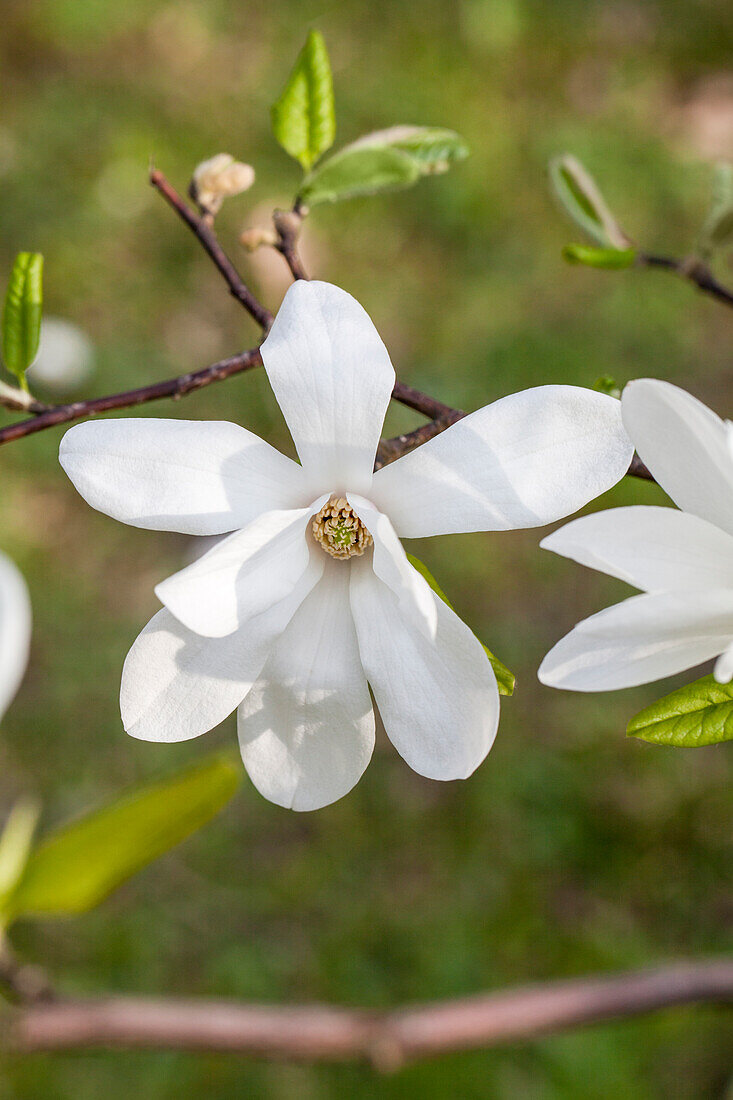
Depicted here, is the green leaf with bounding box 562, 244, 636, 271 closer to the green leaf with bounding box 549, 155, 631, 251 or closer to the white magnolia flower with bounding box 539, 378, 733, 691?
the green leaf with bounding box 549, 155, 631, 251

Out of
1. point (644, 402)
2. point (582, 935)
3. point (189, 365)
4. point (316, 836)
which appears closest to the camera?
point (644, 402)

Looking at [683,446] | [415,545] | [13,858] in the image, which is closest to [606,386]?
[683,446]

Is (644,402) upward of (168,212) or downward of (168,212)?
upward

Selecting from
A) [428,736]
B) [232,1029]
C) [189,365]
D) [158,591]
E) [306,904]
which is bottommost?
[306,904]

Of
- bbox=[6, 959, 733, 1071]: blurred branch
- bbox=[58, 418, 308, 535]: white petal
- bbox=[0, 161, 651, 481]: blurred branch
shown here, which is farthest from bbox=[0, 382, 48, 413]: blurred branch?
bbox=[6, 959, 733, 1071]: blurred branch

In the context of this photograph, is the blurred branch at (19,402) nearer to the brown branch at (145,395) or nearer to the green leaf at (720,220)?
the brown branch at (145,395)

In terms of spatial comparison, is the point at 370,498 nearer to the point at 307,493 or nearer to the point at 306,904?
the point at 307,493

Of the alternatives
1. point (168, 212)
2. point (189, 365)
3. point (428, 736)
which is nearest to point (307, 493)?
point (428, 736)

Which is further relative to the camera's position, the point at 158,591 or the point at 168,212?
the point at 168,212
